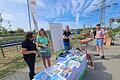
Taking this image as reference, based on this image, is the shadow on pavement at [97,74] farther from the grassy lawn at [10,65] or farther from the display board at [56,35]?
the display board at [56,35]

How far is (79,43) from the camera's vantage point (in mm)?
9195

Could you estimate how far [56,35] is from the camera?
11.6 metres

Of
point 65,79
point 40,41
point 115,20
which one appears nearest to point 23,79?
point 40,41

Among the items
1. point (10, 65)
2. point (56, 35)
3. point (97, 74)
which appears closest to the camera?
point (97, 74)

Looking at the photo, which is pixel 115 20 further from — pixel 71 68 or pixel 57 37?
pixel 71 68

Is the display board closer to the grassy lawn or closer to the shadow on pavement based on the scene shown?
the grassy lawn

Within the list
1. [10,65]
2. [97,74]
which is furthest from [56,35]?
[97,74]

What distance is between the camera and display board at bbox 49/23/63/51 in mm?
11172

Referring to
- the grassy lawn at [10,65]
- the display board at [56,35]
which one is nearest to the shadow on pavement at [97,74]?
the grassy lawn at [10,65]

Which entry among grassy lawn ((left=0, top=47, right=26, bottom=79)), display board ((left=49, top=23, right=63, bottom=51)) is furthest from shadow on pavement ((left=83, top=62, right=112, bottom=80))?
display board ((left=49, top=23, right=63, bottom=51))

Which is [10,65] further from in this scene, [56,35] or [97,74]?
[97,74]

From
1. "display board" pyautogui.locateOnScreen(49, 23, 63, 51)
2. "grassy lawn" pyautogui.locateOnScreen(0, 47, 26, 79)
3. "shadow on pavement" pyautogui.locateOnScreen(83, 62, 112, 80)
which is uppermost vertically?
"display board" pyautogui.locateOnScreen(49, 23, 63, 51)

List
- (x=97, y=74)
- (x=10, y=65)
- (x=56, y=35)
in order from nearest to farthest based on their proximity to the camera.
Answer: (x=97, y=74), (x=10, y=65), (x=56, y=35)

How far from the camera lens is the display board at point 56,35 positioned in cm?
1117
